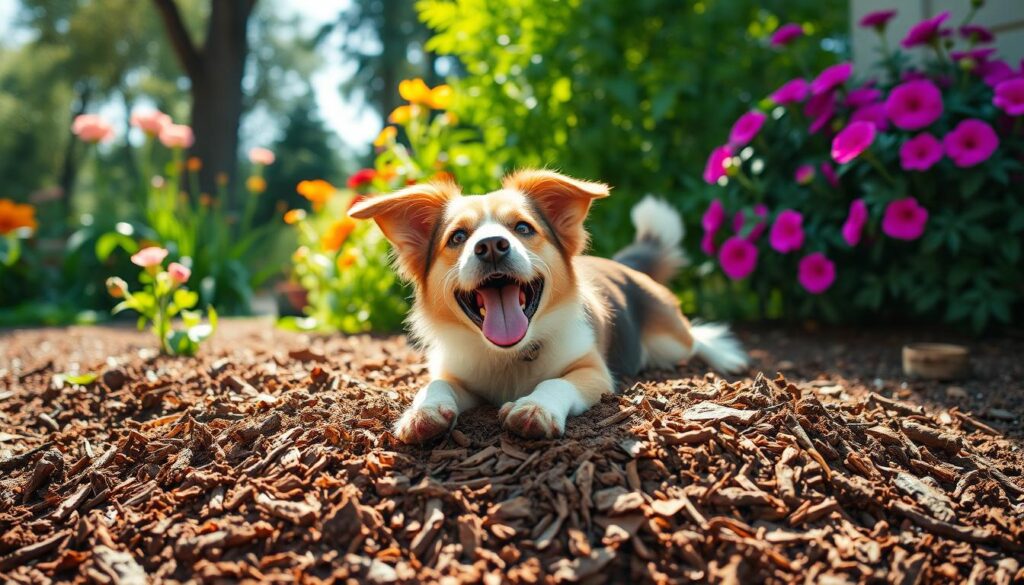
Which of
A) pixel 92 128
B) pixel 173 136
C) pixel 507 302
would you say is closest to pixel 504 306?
pixel 507 302

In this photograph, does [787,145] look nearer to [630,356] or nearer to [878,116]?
[878,116]

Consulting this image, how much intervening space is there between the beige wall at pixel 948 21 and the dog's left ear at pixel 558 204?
Result: 124 inches

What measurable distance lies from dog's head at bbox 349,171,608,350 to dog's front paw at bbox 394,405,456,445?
36 centimetres

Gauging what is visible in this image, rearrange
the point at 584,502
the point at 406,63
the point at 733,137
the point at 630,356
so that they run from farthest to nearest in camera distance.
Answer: the point at 406,63 < the point at 733,137 < the point at 630,356 < the point at 584,502

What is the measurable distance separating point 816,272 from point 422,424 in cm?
337

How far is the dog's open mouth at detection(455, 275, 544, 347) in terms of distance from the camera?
2781mm

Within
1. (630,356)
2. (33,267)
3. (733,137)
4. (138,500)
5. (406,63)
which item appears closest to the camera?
(138,500)

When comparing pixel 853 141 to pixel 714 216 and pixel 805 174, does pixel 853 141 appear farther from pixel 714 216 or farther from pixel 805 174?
pixel 714 216

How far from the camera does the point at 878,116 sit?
15.3 ft

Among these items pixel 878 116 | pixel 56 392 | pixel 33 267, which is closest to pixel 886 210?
pixel 878 116

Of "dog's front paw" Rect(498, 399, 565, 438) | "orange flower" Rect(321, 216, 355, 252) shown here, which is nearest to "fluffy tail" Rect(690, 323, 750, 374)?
"dog's front paw" Rect(498, 399, 565, 438)

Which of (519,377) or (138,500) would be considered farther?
(519,377)

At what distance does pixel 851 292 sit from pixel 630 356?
238 cm

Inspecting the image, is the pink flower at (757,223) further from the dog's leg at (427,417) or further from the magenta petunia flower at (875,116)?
the dog's leg at (427,417)
